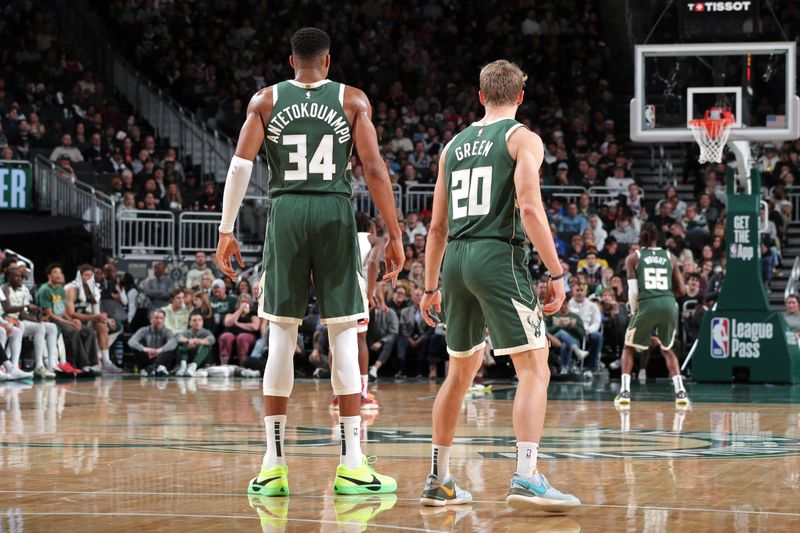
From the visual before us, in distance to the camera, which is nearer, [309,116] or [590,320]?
[309,116]

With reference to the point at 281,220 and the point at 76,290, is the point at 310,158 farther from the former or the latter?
the point at 76,290

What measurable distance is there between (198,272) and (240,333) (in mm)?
2013

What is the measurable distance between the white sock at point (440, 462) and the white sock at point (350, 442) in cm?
48

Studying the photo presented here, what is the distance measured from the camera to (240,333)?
1888cm

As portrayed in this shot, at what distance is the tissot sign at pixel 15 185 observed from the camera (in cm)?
2108

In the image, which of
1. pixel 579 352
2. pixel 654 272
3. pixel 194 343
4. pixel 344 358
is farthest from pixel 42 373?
pixel 344 358

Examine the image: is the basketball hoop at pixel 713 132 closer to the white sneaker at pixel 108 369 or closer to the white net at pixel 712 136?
the white net at pixel 712 136

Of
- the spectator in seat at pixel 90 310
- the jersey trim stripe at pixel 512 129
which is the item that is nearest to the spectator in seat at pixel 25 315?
the spectator in seat at pixel 90 310

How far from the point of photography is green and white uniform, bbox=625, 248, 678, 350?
13.1 metres

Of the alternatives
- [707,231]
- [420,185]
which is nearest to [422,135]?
[420,185]

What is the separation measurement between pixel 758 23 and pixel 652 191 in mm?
7640

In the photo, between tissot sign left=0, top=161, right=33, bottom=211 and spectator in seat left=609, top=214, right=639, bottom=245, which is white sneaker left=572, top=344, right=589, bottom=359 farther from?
tissot sign left=0, top=161, right=33, bottom=211

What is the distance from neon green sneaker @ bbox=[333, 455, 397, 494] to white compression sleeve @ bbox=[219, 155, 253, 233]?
55.3 inches

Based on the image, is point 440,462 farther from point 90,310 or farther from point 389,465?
point 90,310
